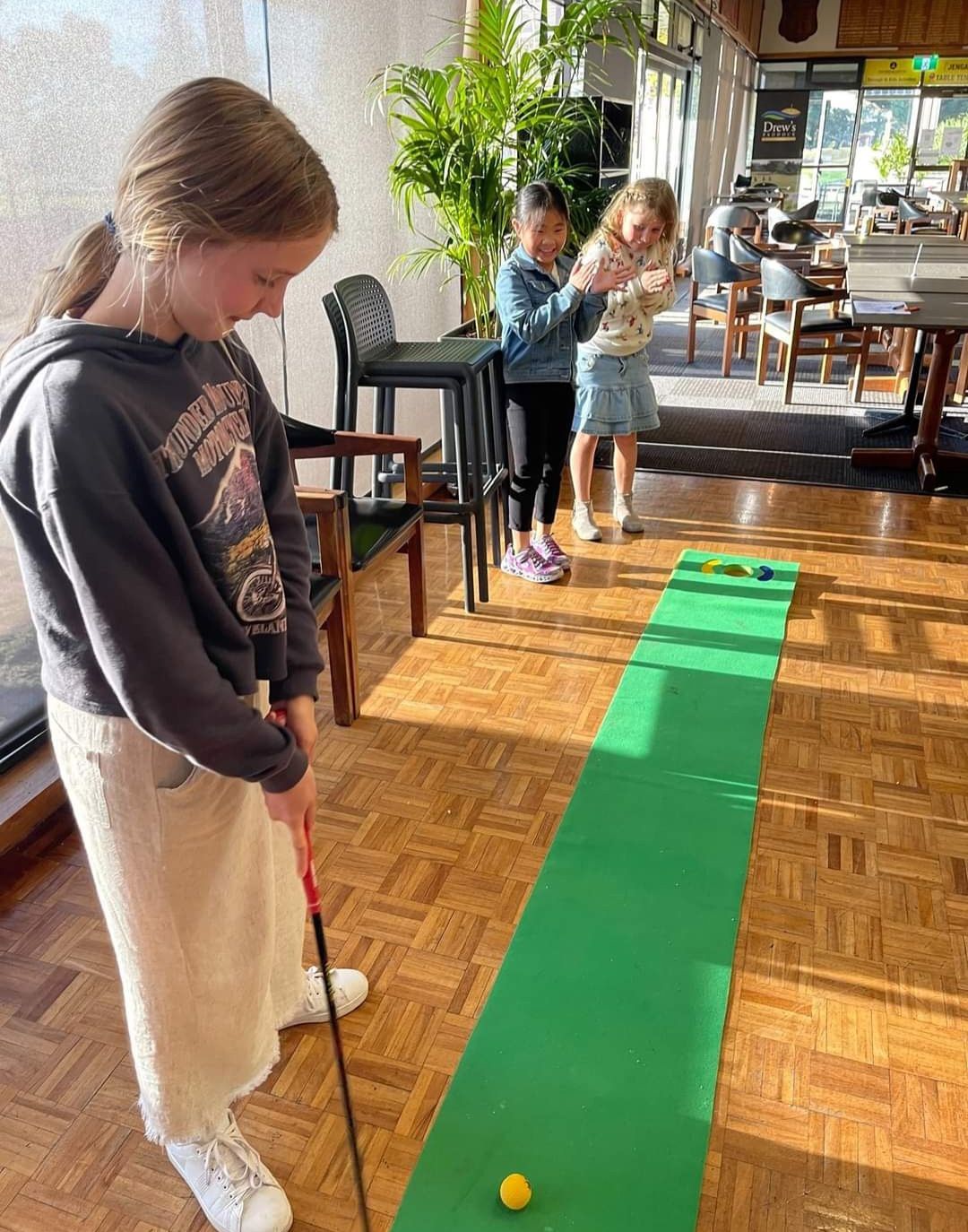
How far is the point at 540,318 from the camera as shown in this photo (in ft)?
9.20

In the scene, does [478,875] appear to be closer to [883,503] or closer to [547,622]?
[547,622]

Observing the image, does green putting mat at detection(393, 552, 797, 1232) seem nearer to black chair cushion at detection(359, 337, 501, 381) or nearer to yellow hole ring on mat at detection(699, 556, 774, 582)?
yellow hole ring on mat at detection(699, 556, 774, 582)

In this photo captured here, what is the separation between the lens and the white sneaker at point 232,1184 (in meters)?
1.31

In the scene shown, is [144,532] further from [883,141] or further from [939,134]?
[939,134]

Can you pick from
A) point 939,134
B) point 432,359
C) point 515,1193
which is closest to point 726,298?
point 432,359

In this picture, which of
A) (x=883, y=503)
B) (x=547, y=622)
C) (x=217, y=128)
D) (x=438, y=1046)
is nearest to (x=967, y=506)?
(x=883, y=503)

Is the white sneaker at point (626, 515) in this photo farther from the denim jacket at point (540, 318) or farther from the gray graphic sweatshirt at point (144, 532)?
the gray graphic sweatshirt at point (144, 532)

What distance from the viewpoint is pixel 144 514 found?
0.90m

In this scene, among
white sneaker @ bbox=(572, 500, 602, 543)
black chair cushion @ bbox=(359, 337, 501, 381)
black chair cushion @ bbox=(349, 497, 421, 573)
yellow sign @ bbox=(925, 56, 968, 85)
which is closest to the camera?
black chair cushion @ bbox=(349, 497, 421, 573)

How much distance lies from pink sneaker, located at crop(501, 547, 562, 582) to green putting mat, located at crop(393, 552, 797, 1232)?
0.69 metres

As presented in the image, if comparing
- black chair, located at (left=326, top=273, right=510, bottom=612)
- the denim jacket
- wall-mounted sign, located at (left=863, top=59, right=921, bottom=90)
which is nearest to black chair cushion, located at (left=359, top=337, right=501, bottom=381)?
black chair, located at (left=326, top=273, right=510, bottom=612)

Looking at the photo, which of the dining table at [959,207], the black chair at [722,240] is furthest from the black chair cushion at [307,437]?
the dining table at [959,207]

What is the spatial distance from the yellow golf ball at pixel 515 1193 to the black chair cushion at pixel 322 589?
124cm

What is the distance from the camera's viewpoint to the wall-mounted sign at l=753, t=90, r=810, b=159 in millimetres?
13555
